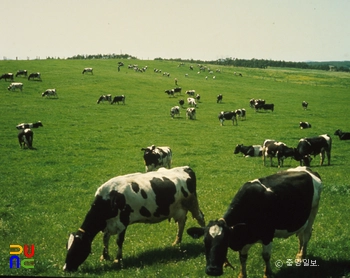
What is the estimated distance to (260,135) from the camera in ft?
114

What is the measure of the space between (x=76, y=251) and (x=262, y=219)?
15.3ft

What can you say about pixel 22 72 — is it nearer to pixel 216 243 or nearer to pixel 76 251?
pixel 76 251

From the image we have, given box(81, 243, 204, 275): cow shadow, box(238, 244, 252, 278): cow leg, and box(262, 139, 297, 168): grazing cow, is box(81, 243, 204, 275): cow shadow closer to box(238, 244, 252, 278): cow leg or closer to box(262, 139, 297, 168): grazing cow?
box(238, 244, 252, 278): cow leg

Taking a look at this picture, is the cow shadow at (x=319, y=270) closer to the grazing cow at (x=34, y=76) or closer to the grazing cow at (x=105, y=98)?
the grazing cow at (x=105, y=98)

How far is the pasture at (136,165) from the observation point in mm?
9305

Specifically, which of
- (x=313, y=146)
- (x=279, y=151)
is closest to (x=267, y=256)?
(x=279, y=151)

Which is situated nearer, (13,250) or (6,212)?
(13,250)

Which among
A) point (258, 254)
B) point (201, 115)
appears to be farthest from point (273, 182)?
point (201, 115)

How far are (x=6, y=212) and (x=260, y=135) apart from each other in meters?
26.3

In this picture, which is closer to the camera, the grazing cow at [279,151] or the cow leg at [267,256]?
the cow leg at [267,256]

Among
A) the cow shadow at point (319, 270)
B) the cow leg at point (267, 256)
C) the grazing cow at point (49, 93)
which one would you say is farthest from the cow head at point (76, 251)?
the grazing cow at point (49, 93)

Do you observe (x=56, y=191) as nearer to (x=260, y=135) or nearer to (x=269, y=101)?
(x=260, y=135)

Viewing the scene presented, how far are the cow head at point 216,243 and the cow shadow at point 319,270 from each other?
79.0 inches

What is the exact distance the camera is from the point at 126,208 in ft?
31.1
